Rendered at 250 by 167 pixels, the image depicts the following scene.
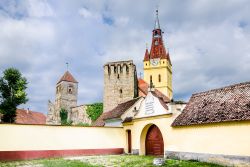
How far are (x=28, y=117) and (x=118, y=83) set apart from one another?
25618 millimetres

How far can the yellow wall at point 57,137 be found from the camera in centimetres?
2055

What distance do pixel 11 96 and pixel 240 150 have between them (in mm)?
26995

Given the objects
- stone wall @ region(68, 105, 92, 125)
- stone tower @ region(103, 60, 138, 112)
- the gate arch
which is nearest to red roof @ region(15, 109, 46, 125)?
stone wall @ region(68, 105, 92, 125)

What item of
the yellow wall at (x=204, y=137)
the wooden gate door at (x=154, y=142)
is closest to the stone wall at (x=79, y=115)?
the wooden gate door at (x=154, y=142)

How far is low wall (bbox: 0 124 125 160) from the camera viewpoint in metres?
20.5

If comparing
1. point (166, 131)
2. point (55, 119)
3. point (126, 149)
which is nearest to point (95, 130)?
point (126, 149)

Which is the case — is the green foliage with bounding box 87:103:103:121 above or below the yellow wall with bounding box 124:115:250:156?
above

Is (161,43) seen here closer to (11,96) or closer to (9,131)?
(11,96)

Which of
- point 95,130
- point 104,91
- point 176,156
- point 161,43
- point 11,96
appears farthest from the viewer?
point 161,43

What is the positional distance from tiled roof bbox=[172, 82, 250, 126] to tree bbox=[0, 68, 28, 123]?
69.9 feet

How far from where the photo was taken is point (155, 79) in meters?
61.6

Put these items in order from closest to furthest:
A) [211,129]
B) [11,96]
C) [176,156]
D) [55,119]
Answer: [211,129] → [176,156] → [11,96] → [55,119]

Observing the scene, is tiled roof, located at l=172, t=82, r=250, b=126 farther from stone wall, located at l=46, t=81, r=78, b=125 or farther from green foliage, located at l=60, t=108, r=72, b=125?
stone wall, located at l=46, t=81, r=78, b=125

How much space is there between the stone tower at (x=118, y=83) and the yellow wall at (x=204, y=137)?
20.4 m
